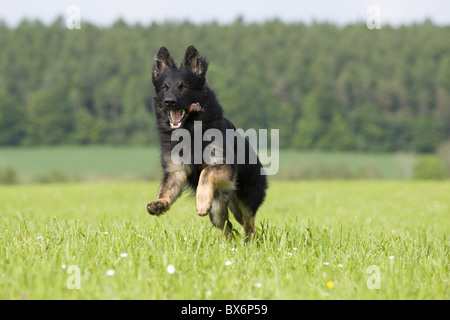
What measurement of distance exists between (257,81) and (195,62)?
6419cm

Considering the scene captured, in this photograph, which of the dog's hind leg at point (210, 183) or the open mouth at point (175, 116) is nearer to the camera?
the dog's hind leg at point (210, 183)

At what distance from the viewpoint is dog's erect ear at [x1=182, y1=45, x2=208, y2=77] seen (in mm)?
6031

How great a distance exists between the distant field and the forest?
3.00 m

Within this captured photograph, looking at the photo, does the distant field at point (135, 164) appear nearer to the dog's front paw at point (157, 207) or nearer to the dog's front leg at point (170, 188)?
the dog's front leg at point (170, 188)

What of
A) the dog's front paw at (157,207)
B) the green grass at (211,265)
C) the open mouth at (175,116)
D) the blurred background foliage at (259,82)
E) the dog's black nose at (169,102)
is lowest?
the green grass at (211,265)

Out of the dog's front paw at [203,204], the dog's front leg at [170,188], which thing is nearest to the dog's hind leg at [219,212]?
the dog's front leg at [170,188]

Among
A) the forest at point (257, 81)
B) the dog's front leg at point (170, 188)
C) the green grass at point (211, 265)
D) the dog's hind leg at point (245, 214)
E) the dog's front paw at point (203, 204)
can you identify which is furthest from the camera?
the forest at point (257, 81)

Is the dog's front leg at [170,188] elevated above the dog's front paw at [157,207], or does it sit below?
above

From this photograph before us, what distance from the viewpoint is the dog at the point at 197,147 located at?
556 cm

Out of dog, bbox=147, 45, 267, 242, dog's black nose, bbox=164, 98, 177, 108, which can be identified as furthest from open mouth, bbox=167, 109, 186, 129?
dog's black nose, bbox=164, 98, 177, 108

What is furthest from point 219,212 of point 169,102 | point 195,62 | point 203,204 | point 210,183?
point 195,62

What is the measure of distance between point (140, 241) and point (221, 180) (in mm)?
1055
